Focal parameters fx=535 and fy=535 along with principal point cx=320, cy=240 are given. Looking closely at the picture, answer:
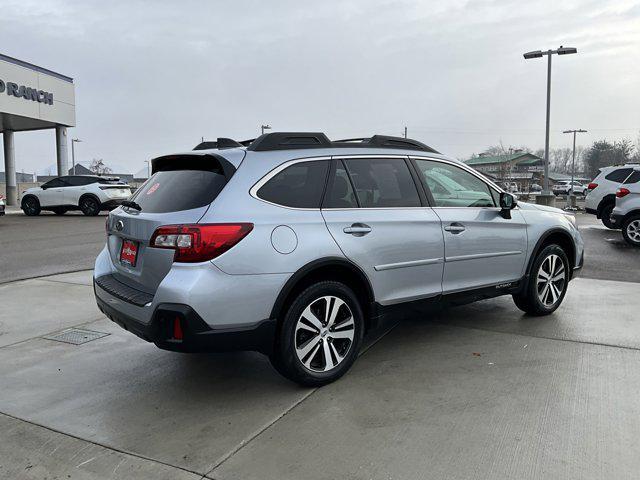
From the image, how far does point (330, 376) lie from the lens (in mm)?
3781

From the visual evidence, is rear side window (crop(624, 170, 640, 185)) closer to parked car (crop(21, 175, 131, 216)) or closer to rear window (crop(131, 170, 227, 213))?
rear window (crop(131, 170, 227, 213))

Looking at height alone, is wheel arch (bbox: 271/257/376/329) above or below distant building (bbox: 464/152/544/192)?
below

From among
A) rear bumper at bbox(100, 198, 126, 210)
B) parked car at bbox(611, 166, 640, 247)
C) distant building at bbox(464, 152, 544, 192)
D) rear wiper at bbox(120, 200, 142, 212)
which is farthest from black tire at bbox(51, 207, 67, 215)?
distant building at bbox(464, 152, 544, 192)

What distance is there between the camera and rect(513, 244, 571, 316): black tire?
529 centimetres

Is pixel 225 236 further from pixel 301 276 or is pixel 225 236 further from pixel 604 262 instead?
pixel 604 262

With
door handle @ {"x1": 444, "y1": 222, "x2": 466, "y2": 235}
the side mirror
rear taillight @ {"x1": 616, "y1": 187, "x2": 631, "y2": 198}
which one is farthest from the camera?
rear taillight @ {"x1": 616, "y1": 187, "x2": 631, "y2": 198}

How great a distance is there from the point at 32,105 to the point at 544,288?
2582 cm

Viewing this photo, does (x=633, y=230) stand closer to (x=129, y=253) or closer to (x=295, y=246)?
(x=295, y=246)

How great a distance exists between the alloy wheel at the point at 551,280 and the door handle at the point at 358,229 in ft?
7.71

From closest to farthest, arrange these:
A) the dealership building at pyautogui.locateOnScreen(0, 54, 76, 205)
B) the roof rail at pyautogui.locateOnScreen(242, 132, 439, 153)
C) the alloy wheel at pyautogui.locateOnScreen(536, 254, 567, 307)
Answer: the roof rail at pyautogui.locateOnScreen(242, 132, 439, 153)
the alloy wheel at pyautogui.locateOnScreen(536, 254, 567, 307)
the dealership building at pyautogui.locateOnScreen(0, 54, 76, 205)

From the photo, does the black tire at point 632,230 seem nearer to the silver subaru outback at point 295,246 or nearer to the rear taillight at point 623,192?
the rear taillight at point 623,192

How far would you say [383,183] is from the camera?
4.24 meters

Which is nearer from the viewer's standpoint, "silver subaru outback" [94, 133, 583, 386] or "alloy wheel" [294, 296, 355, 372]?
"silver subaru outback" [94, 133, 583, 386]

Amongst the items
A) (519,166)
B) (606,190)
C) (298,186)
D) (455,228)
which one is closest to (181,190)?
(298,186)
